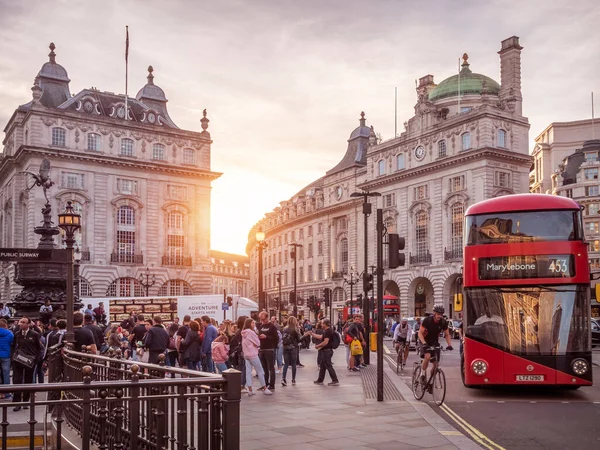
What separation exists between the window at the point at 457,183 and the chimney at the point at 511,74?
7691mm

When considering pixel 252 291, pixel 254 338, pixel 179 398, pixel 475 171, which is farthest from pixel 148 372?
pixel 252 291

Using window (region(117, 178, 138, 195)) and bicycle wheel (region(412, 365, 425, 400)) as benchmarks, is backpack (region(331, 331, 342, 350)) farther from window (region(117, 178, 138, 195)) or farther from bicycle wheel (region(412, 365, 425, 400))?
window (region(117, 178, 138, 195))

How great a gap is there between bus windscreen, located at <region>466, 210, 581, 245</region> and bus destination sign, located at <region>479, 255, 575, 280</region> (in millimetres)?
377

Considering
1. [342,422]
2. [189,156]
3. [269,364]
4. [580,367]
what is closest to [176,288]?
[189,156]

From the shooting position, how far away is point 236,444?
6.05 m

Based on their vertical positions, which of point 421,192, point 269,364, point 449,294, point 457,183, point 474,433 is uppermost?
point 457,183

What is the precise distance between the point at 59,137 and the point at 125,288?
1469 cm

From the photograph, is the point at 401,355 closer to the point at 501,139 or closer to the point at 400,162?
the point at 501,139

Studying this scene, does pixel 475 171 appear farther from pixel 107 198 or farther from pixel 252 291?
pixel 252 291

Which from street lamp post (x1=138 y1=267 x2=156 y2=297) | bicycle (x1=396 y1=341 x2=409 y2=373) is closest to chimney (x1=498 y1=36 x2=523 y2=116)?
Answer: street lamp post (x1=138 y1=267 x2=156 y2=297)

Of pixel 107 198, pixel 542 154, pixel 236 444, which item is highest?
pixel 542 154

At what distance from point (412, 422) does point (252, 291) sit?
134 m

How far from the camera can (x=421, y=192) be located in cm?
6956

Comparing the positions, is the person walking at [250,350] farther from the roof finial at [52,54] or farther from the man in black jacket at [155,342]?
the roof finial at [52,54]
